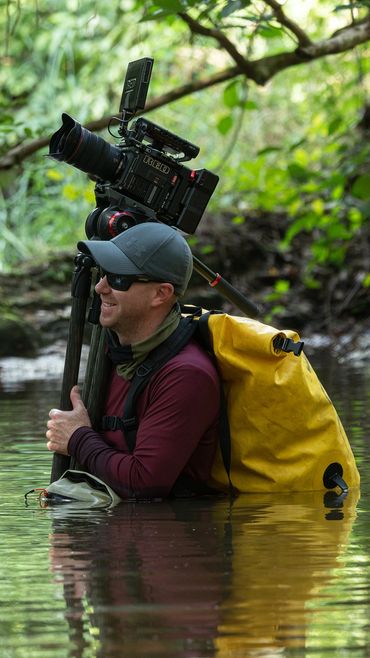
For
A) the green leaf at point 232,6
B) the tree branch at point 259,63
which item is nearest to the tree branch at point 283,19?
the tree branch at point 259,63

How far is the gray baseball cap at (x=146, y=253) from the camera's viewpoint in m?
4.33

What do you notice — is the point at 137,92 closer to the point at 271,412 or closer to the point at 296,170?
the point at 271,412

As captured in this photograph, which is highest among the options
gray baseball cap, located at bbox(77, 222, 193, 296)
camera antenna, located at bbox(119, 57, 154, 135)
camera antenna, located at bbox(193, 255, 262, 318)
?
camera antenna, located at bbox(119, 57, 154, 135)

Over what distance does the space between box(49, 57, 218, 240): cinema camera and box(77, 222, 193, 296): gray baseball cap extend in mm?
140

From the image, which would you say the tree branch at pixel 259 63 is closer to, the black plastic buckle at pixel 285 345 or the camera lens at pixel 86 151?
the camera lens at pixel 86 151

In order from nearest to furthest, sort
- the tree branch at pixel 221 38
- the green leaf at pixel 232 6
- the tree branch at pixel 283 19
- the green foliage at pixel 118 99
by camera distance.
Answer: the green leaf at pixel 232 6 → the tree branch at pixel 283 19 → the tree branch at pixel 221 38 → the green foliage at pixel 118 99

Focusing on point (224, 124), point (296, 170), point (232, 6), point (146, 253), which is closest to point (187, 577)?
point (146, 253)

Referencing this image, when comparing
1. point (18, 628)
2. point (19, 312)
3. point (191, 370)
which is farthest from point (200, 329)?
point (19, 312)

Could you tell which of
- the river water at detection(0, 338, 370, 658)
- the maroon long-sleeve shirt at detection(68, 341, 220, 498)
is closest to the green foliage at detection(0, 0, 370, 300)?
the maroon long-sleeve shirt at detection(68, 341, 220, 498)

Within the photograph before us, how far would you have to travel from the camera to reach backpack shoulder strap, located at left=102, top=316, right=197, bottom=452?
4.38m

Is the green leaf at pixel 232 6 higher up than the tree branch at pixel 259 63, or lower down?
higher up

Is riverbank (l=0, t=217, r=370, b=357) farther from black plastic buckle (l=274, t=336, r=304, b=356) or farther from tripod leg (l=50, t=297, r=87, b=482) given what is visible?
black plastic buckle (l=274, t=336, r=304, b=356)

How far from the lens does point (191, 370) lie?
14.2 ft

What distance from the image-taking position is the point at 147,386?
14.4ft
